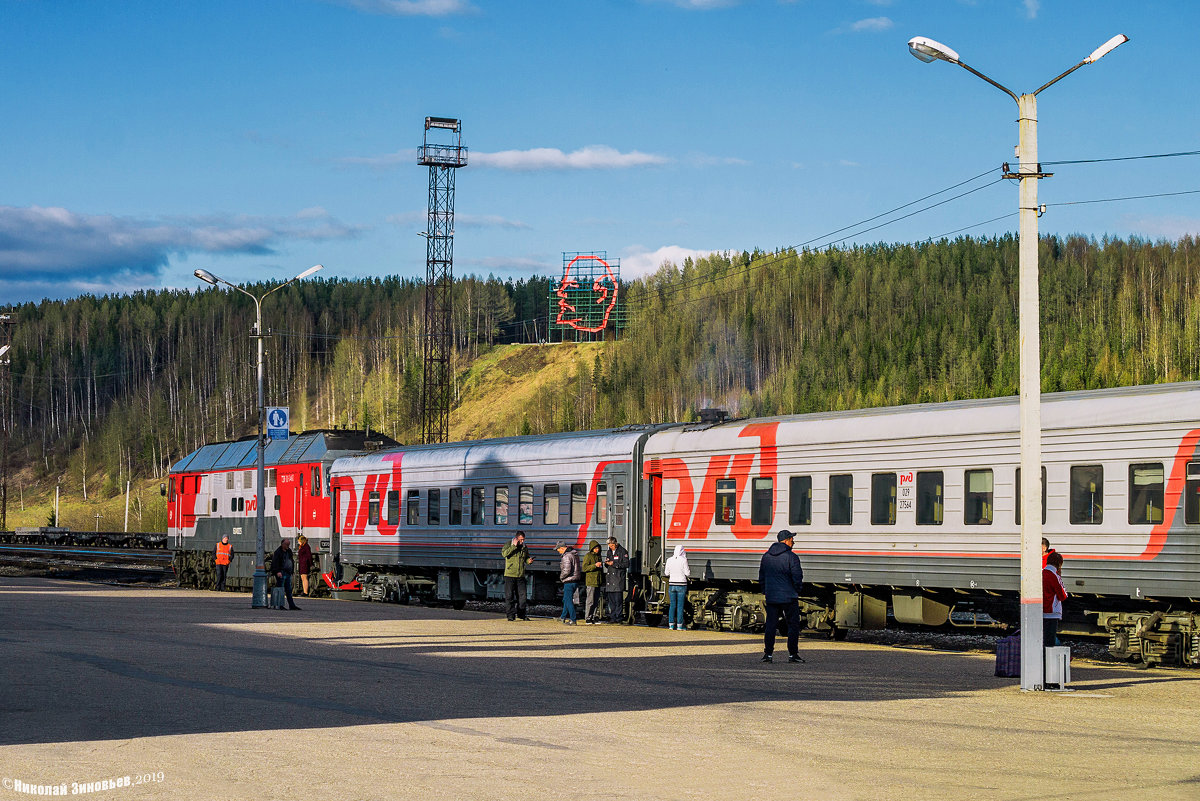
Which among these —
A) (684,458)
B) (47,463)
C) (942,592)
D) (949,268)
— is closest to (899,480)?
(942,592)

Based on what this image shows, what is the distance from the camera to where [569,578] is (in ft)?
91.7

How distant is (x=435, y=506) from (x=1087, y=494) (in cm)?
1825

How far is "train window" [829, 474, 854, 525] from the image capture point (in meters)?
23.5

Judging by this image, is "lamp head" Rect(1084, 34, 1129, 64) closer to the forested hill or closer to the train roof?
the train roof

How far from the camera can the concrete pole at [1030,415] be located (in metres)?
16.7

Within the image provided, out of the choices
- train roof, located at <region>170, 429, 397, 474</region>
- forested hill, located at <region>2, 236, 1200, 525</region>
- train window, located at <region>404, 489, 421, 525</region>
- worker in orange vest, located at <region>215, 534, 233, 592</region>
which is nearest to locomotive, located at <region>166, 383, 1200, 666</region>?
train window, located at <region>404, 489, 421, 525</region>

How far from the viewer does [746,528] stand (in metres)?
25.5

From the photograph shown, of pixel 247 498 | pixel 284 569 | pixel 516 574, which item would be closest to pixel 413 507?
pixel 284 569

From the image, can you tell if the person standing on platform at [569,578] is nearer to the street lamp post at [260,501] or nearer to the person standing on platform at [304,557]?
the street lamp post at [260,501]

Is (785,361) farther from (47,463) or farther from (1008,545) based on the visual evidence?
(1008,545)

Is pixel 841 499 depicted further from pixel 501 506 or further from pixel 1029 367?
pixel 501 506

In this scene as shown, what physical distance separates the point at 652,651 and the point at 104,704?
368 inches

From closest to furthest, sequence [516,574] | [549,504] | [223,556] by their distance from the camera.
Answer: [516,574] → [549,504] → [223,556]

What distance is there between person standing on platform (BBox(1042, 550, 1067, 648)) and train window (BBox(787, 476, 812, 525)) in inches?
248
